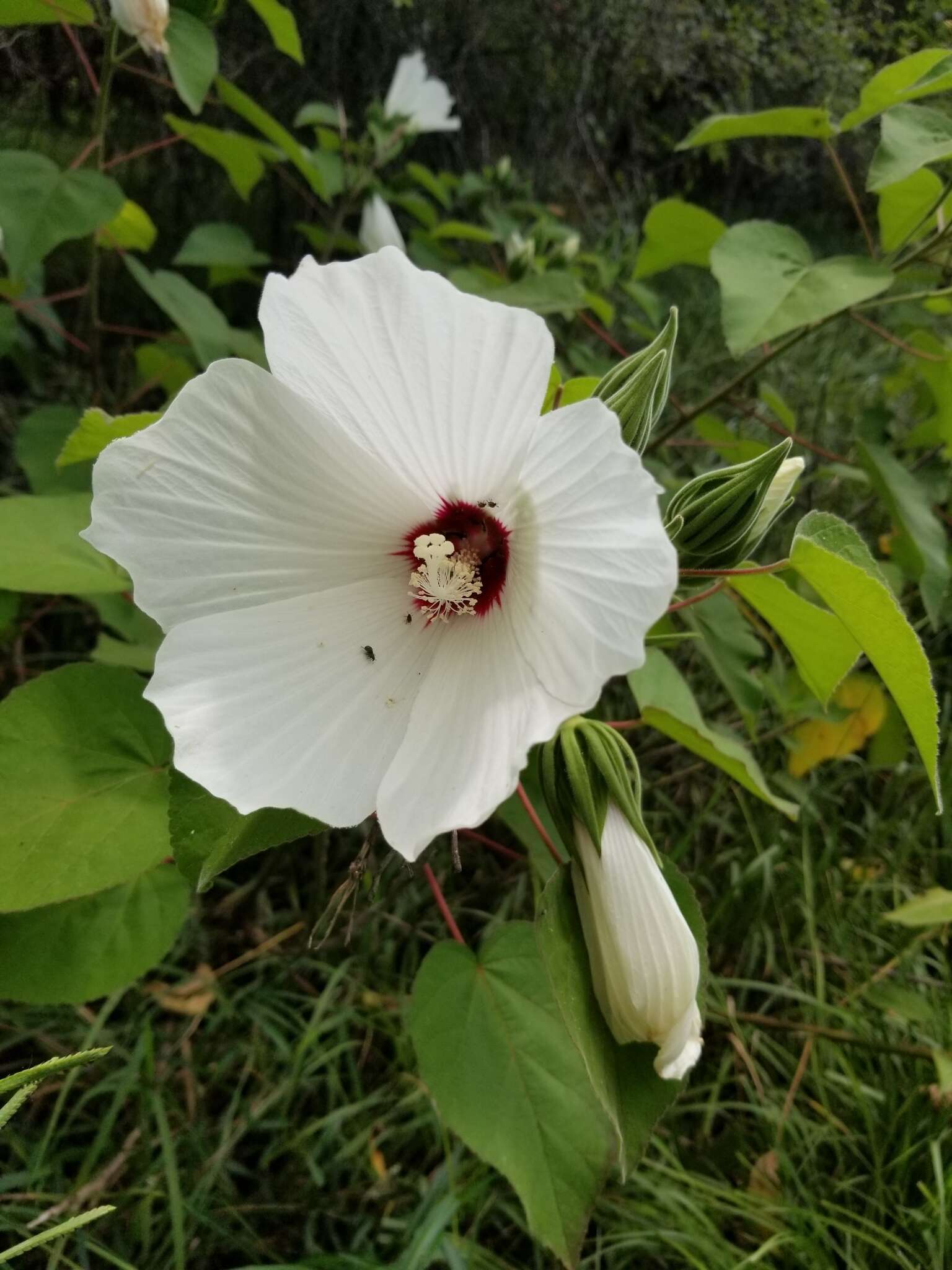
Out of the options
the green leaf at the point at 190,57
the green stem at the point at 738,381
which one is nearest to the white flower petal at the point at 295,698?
the green stem at the point at 738,381

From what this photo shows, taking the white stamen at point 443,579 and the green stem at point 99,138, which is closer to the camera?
the white stamen at point 443,579

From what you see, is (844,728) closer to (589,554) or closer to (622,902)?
(622,902)

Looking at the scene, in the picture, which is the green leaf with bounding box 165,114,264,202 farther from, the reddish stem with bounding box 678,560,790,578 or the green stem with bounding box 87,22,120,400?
the reddish stem with bounding box 678,560,790,578

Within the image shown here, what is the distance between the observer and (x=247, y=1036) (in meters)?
1.62

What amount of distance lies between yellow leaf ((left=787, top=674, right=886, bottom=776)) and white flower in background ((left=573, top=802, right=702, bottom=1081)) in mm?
1490

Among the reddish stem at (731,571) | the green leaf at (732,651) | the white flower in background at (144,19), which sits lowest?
the green leaf at (732,651)

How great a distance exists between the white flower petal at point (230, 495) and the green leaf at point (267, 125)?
4.91ft

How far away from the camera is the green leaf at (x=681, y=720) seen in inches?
37.9

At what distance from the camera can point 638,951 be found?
67cm

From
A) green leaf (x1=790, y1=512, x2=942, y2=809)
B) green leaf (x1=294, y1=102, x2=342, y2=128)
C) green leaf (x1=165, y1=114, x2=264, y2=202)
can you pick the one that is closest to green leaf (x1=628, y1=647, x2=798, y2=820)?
green leaf (x1=790, y1=512, x2=942, y2=809)

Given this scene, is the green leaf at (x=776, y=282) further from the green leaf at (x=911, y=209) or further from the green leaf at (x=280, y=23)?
the green leaf at (x=280, y=23)

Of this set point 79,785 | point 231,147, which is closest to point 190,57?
point 231,147

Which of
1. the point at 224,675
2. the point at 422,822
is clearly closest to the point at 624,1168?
the point at 422,822

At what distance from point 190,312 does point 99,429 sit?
3.11 feet
